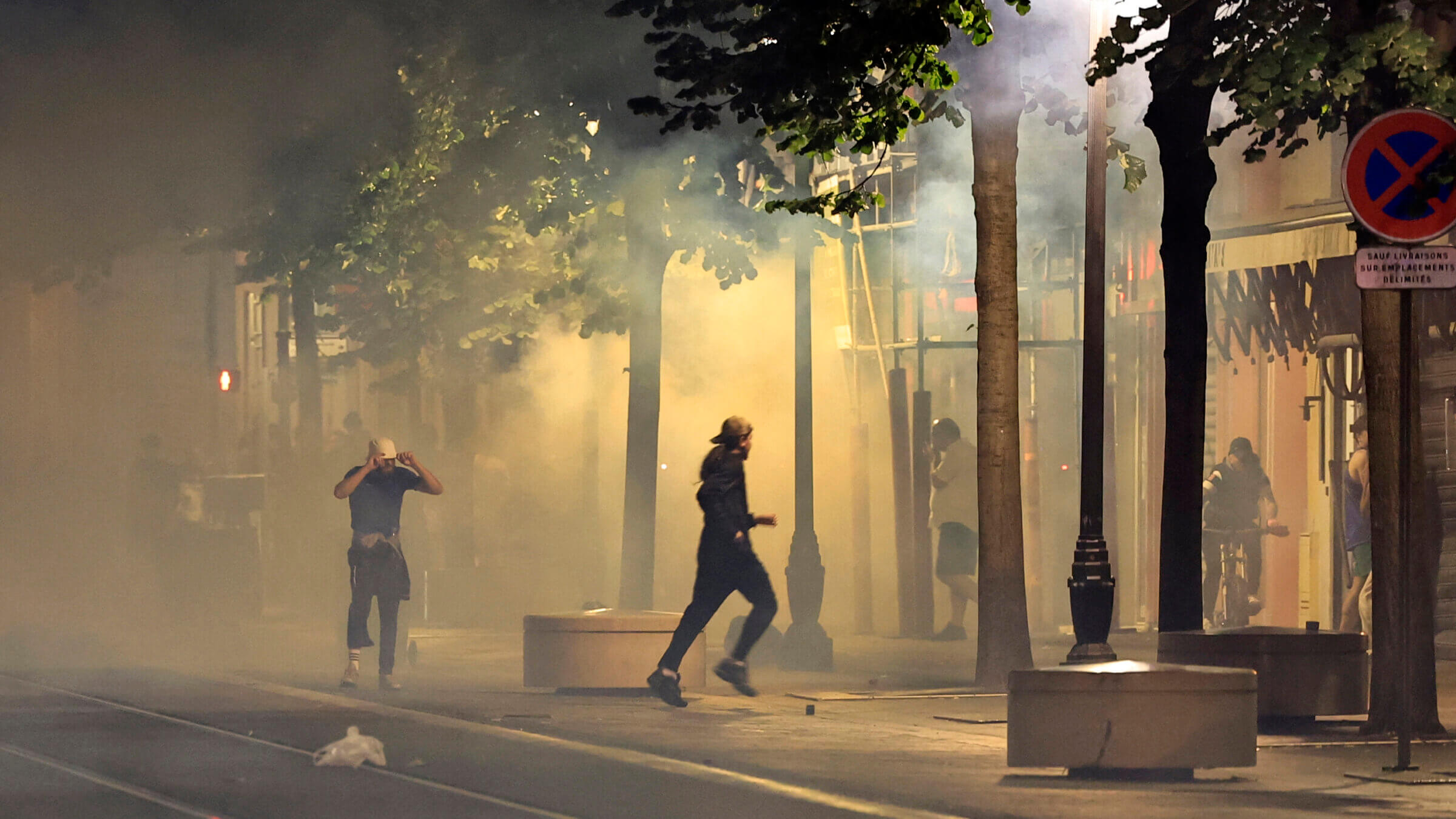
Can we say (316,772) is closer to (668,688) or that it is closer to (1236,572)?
(668,688)

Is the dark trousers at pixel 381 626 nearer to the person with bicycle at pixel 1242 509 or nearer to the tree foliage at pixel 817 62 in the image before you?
the tree foliage at pixel 817 62

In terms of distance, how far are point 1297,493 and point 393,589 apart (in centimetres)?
815

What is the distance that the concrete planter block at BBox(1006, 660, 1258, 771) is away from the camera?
10078mm

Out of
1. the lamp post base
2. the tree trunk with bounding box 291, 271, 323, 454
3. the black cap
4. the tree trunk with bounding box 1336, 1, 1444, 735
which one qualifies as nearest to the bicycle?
the lamp post base

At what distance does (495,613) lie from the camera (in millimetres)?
23719

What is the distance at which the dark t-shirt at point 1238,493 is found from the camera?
19.8 metres

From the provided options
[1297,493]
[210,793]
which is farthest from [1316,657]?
[1297,493]

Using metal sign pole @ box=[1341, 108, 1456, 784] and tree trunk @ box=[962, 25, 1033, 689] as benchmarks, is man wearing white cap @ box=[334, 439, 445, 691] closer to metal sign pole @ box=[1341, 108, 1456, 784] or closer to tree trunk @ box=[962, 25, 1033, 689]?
tree trunk @ box=[962, 25, 1033, 689]

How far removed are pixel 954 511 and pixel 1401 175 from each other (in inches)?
432

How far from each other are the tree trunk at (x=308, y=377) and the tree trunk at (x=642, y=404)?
4.95 metres

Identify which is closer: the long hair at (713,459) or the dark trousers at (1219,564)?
the long hair at (713,459)

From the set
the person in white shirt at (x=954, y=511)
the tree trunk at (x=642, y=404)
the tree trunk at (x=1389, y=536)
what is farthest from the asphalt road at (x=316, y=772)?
the person in white shirt at (x=954, y=511)

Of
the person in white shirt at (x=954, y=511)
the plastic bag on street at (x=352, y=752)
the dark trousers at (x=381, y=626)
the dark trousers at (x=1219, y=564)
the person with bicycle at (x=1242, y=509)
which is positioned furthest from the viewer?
the person in white shirt at (x=954, y=511)

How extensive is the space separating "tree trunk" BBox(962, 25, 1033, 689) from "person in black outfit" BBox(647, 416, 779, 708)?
5.34 feet
